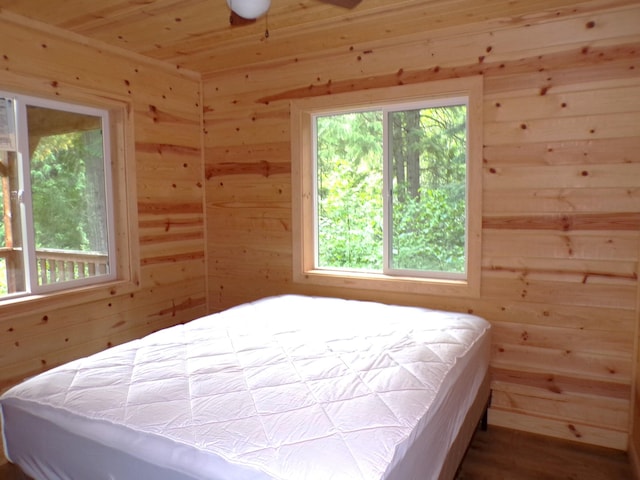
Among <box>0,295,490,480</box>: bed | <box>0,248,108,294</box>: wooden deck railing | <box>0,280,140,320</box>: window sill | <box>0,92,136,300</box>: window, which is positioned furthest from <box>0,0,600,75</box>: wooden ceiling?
<box>0,295,490,480</box>: bed

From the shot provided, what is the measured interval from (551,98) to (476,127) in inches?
16.0

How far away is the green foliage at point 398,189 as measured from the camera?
2.85 metres

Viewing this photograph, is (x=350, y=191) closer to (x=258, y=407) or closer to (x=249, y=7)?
(x=249, y=7)

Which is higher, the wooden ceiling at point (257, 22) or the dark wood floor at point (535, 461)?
the wooden ceiling at point (257, 22)

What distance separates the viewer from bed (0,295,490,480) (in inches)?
48.2

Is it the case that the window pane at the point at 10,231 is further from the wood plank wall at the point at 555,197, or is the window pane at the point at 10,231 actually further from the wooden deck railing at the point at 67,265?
the wood plank wall at the point at 555,197

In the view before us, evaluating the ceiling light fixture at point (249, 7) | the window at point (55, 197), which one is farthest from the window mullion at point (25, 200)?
the ceiling light fixture at point (249, 7)

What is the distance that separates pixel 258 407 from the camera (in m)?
1.44

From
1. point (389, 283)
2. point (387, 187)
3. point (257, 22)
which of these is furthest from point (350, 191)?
point (257, 22)

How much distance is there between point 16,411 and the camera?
5.18 ft

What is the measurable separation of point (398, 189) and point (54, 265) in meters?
2.21

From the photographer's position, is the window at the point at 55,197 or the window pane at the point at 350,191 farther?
the window pane at the point at 350,191

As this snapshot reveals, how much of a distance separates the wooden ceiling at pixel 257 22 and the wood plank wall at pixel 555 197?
0.07 meters

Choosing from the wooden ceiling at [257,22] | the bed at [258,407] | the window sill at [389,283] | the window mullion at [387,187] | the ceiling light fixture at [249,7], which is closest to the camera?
the bed at [258,407]
